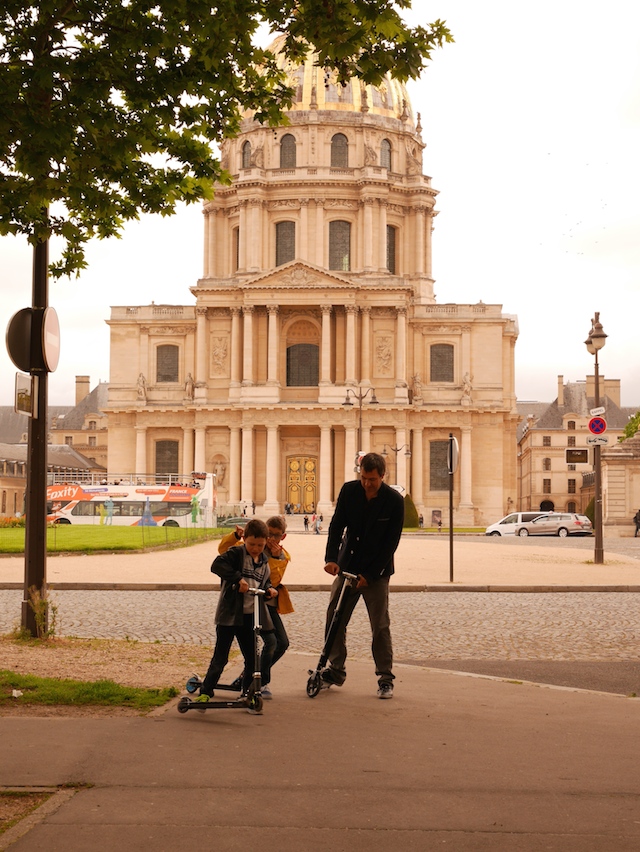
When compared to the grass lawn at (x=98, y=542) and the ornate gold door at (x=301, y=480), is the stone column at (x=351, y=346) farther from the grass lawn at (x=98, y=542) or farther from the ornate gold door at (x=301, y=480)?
the grass lawn at (x=98, y=542)

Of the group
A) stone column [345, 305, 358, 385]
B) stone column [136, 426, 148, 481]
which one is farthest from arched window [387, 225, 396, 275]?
stone column [136, 426, 148, 481]

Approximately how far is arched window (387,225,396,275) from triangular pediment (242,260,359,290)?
10.5 metres

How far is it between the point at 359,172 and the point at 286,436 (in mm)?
22112

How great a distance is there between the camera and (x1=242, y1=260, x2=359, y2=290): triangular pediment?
75062 millimetres

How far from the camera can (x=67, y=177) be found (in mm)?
8250

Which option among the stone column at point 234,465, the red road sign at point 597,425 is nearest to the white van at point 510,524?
the stone column at point 234,465

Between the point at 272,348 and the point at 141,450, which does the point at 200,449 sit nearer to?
the point at 141,450

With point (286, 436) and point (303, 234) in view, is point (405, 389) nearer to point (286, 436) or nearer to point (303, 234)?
point (286, 436)

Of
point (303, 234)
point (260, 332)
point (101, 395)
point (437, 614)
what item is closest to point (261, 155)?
point (303, 234)

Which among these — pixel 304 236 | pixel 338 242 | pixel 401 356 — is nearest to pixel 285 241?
pixel 304 236

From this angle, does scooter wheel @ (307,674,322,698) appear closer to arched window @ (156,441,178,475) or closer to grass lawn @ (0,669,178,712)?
grass lawn @ (0,669,178,712)

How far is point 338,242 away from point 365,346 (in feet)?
38.0

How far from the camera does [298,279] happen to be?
7544cm

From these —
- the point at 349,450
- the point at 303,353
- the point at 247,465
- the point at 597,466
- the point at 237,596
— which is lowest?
the point at 237,596
